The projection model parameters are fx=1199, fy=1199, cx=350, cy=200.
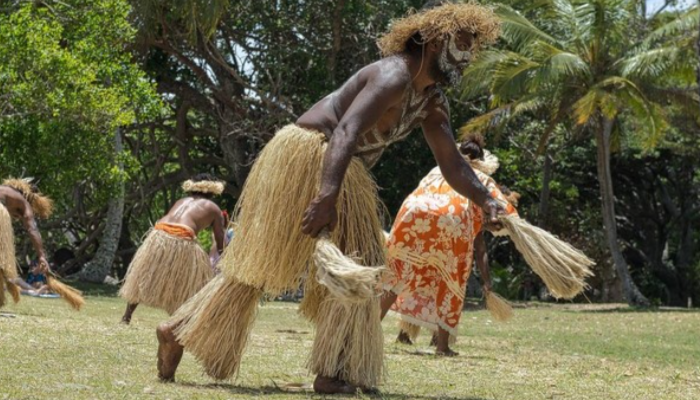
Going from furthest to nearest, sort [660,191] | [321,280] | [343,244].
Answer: [660,191], [343,244], [321,280]

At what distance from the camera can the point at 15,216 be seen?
35.8 ft

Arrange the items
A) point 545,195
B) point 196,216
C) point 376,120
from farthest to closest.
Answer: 1. point 545,195
2. point 196,216
3. point 376,120

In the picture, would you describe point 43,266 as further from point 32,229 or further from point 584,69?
point 584,69

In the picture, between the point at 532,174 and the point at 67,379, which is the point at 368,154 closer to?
the point at 67,379

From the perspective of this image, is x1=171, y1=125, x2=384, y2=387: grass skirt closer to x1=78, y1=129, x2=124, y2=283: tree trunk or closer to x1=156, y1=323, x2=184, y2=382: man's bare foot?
x1=156, y1=323, x2=184, y2=382: man's bare foot

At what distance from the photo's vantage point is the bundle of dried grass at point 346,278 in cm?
470

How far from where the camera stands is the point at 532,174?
1102 inches

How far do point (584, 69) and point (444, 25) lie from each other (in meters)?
17.4

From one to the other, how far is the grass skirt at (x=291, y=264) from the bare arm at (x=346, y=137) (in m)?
0.22

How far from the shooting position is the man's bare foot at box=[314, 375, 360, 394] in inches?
206

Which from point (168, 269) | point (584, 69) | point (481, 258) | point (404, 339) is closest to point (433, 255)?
point (404, 339)

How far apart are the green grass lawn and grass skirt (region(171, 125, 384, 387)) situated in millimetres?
190

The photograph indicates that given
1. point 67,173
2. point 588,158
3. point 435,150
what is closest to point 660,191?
point 588,158

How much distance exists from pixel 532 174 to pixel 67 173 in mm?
12971
